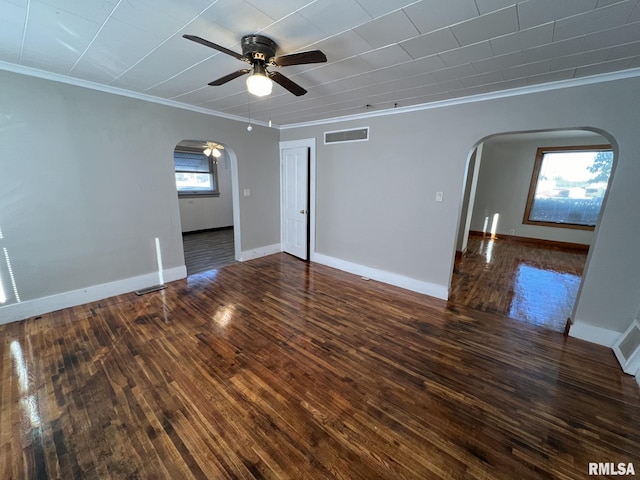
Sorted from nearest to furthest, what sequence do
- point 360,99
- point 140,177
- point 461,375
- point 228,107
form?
1. point 461,375
2. point 360,99
3. point 140,177
4. point 228,107

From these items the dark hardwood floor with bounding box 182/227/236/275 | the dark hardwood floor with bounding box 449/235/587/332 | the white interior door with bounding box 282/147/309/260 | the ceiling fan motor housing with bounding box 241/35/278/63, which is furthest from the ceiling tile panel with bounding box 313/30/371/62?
the dark hardwood floor with bounding box 182/227/236/275

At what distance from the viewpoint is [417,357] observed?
2.37 meters

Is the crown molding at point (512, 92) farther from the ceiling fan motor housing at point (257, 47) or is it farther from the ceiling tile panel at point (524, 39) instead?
the ceiling fan motor housing at point (257, 47)

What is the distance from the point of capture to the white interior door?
4820 millimetres

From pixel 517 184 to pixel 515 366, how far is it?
20.7 ft

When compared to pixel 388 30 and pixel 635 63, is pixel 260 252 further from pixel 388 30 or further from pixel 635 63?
pixel 635 63

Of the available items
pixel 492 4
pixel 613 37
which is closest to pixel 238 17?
pixel 492 4

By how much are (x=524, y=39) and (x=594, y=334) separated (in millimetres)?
2940

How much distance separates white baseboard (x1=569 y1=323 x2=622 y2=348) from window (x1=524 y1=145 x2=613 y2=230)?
500 cm

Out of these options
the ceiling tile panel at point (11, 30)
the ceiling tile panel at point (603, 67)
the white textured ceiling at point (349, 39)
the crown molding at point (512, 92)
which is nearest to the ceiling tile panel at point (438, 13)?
the white textured ceiling at point (349, 39)

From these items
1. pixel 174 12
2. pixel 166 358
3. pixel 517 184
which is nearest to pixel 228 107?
pixel 174 12

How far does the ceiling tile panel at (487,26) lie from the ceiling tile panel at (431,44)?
0.16ft

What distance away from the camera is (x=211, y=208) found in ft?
24.3

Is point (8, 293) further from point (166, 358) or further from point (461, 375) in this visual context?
point (461, 375)
